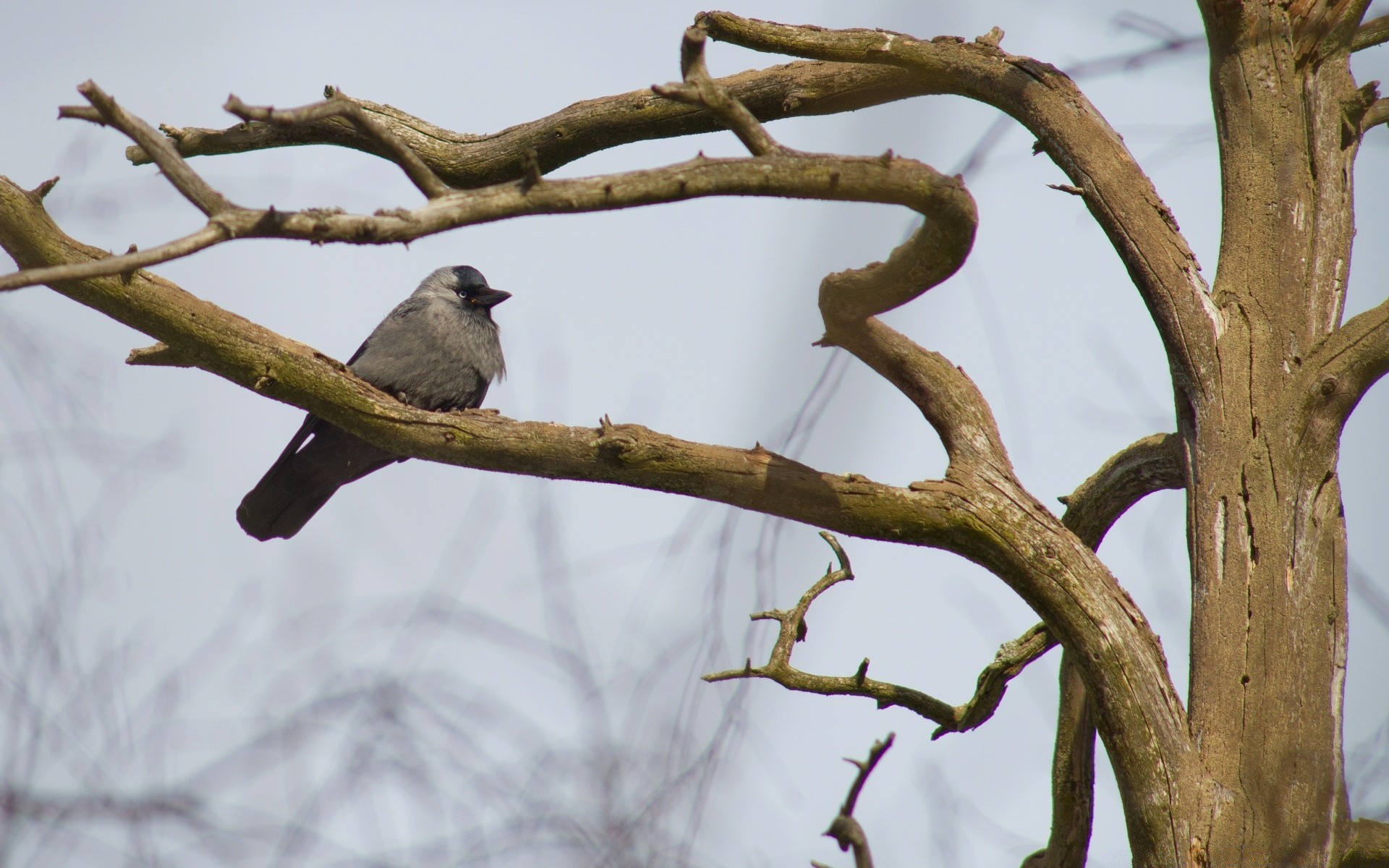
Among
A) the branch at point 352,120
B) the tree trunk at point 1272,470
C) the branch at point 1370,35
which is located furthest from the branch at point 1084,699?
the branch at point 352,120

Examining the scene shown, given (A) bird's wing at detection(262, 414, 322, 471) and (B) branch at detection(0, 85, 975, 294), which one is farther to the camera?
(A) bird's wing at detection(262, 414, 322, 471)

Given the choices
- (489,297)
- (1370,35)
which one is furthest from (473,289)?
(1370,35)

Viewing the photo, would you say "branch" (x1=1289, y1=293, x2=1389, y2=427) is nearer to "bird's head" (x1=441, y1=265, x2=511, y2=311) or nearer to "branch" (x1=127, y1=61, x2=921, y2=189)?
"branch" (x1=127, y1=61, x2=921, y2=189)

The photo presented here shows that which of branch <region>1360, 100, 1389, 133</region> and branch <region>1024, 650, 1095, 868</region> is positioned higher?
branch <region>1360, 100, 1389, 133</region>

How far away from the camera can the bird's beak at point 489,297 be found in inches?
273

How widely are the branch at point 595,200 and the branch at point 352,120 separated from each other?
0.8 inches

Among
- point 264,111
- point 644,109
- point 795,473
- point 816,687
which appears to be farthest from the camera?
point 644,109

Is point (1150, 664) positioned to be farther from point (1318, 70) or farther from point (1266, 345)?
point (1318, 70)

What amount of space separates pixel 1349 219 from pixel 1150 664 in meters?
1.77

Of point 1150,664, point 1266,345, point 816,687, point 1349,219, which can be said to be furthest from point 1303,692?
point 1349,219

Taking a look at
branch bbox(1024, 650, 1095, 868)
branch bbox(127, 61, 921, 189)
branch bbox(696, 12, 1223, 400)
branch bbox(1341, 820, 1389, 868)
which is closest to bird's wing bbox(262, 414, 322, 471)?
branch bbox(127, 61, 921, 189)

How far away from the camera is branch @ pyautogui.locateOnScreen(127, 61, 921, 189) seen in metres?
4.57

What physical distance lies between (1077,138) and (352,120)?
246 centimetres

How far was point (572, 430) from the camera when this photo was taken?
3508mm
